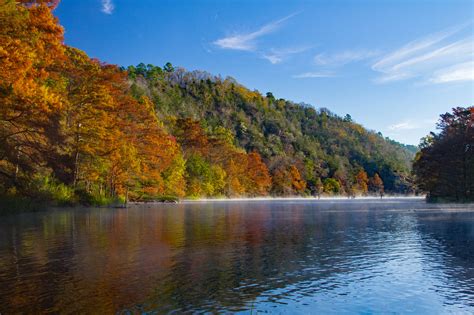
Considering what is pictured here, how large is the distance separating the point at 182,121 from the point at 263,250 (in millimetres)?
75738

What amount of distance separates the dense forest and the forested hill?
52cm

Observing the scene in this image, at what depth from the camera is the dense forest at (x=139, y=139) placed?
82.9 feet

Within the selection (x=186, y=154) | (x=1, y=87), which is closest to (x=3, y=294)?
(x=1, y=87)

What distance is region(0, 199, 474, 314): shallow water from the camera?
29.2ft

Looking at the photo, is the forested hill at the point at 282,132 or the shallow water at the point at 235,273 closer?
the shallow water at the point at 235,273

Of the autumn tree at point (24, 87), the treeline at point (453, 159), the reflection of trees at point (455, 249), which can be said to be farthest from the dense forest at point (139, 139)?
the treeline at point (453, 159)

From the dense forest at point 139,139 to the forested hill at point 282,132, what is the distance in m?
0.52

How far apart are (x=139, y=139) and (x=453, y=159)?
40.3m

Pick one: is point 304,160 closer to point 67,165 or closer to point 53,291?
point 67,165

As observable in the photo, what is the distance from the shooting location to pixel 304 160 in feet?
447

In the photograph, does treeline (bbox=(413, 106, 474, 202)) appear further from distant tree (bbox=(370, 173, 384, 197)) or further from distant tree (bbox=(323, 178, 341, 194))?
distant tree (bbox=(370, 173, 384, 197))

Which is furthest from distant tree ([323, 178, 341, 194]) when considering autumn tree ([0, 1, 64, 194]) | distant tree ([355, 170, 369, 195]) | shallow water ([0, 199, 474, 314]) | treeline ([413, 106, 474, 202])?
shallow water ([0, 199, 474, 314])

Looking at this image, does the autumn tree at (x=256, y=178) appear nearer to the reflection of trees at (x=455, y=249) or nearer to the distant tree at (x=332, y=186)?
the distant tree at (x=332, y=186)

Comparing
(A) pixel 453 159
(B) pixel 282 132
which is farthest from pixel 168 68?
(A) pixel 453 159
